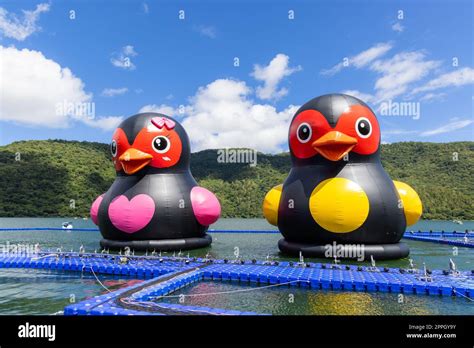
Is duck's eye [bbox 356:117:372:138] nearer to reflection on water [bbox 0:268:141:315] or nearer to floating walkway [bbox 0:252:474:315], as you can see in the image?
floating walkway [bbox 0:252:474:315]

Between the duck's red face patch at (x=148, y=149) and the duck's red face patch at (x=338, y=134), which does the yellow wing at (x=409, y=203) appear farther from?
the duck's red face patch at (x=148, y=149)

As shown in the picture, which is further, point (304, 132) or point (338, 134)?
point (304, 132)

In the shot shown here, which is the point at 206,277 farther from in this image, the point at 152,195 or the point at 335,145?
the point at 335,145

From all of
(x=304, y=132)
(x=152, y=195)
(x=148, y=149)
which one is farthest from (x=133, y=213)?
(x=304, y=132)

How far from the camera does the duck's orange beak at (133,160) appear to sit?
73.7ft

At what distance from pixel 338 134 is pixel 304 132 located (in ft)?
7.15

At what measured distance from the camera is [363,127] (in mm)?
19500

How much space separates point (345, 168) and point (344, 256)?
473cm

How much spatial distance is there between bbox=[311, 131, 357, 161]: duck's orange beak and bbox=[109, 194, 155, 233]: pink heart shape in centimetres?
1097

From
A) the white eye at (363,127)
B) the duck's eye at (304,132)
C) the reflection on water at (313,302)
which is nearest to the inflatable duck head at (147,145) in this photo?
the duck's eye at (304,132)
